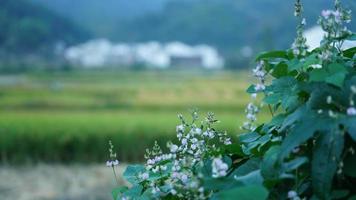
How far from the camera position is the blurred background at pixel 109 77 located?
1095cm

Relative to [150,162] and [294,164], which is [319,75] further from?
[150,162]

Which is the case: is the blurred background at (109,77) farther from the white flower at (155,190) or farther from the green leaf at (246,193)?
the green leaf at (246,193)

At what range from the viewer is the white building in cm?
6291

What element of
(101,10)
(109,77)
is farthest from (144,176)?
(101,10)

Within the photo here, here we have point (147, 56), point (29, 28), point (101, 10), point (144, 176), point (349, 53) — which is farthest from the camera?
point (101, 10)

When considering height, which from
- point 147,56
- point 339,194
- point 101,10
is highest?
point 101,10

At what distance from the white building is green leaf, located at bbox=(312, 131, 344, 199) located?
196 feet

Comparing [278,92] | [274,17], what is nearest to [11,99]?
[278,92]

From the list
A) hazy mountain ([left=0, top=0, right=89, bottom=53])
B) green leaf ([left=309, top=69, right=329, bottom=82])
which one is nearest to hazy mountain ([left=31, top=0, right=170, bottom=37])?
hazy mountain ([left=0, top=0, right=89, bottom=53])

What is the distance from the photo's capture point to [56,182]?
1002 centimetres

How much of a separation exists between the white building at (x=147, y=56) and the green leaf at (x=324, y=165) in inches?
2350

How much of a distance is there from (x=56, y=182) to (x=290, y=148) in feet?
30.8

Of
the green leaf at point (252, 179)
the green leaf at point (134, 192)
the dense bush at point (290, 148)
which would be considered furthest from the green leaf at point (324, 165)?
the green leaf at point (134, 192)

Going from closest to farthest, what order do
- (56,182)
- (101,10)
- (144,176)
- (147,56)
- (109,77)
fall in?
(144,176) < (56,182) < (109,77) < (147,56) < (101,10)
